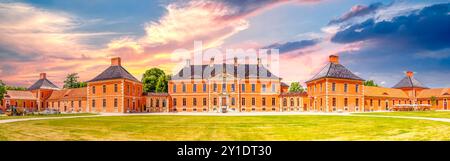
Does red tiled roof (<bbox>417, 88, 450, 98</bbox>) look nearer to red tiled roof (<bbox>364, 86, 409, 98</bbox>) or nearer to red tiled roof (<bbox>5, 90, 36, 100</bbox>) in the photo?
red tiled roof (<bbox>364, 86, 409, 98</bbox>)

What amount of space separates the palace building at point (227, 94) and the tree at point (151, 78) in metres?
7.10

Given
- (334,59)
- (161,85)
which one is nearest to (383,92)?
(334,59)

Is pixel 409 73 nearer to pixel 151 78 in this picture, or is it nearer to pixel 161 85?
pixel 161 85

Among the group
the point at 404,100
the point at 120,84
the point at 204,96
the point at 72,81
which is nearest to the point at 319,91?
the point at 204,96

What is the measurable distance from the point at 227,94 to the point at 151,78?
45.1ft

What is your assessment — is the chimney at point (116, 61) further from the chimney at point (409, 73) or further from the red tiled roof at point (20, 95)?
the chimney at point (409, 73)

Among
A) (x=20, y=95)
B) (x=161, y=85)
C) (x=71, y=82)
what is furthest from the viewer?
(x=71, y=82)

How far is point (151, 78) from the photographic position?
51.4m

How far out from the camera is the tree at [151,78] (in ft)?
169

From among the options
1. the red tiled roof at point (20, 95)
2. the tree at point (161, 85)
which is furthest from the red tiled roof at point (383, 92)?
the red tiled roof at point (20, 95)

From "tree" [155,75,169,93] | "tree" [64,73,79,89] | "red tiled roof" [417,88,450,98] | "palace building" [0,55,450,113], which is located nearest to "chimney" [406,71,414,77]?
"red tiled roof" [417,88,450,98]

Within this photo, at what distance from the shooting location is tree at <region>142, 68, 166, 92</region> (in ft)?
169

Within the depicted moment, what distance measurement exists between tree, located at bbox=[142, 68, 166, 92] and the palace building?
23.3 feet
